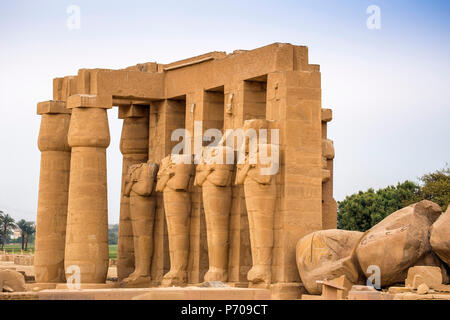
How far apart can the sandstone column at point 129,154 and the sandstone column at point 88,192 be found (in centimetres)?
374

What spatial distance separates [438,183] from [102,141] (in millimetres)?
29355

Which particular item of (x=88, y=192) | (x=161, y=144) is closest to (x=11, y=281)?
(x=88, y=192)

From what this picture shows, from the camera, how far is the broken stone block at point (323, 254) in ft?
88.9

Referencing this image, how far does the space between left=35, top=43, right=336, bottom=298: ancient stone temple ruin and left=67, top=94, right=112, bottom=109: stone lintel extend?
4 cm

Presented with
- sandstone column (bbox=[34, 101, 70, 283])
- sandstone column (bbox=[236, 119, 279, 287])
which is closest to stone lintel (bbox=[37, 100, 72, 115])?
sandstone column (bbox=[34, 101, 70, 283])

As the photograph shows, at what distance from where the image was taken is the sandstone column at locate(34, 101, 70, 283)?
35.3m

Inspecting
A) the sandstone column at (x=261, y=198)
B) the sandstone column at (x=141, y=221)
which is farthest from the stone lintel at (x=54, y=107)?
the sandstone column at (x=261, y=198)

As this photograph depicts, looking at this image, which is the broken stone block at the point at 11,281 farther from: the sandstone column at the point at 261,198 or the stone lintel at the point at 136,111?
the stone lintel at the point at 136,111

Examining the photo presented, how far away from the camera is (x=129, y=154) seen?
3697 cm

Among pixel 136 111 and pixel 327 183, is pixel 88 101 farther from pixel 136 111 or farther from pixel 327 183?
pixel 327 183

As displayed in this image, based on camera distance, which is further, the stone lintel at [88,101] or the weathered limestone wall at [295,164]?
the stone lintel at [88,101]

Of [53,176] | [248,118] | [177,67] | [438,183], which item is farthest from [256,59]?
[438,183]

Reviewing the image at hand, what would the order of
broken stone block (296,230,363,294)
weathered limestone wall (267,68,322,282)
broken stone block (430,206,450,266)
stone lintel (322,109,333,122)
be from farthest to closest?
stone lintel (322,109,333,122) → weathered limestone wall (267,68,322,282) → broken stone block (296,230,363,294) → broken stone block (430,206,450,266)

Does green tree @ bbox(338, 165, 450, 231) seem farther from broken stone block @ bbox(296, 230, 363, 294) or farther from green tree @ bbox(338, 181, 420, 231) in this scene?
broken stone block @ bbox(296, 230, 363, 294)
